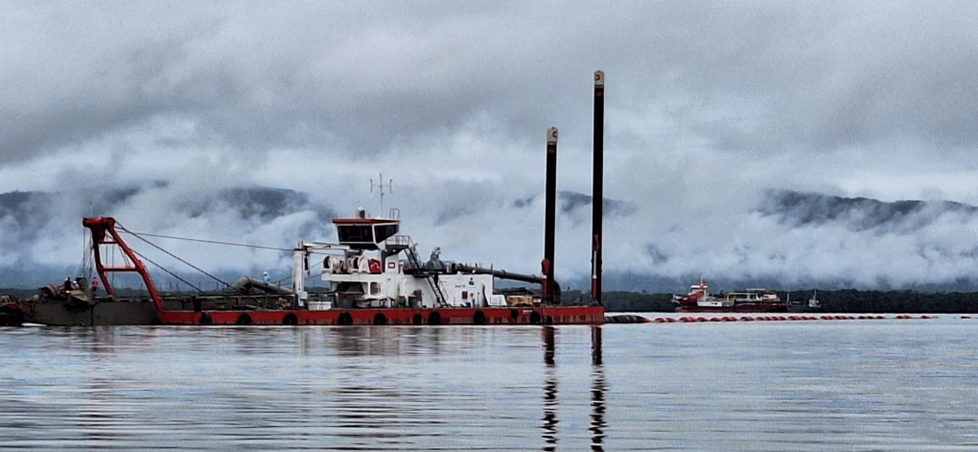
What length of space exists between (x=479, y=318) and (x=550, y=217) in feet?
62.8

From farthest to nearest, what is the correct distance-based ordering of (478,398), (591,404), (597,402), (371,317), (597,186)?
(597,186) < (371,317) < (478,398) < (597,402) < (591,404)

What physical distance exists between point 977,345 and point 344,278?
130 feet

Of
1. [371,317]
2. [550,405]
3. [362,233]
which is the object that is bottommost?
[550,405]

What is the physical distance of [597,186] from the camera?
381 feet

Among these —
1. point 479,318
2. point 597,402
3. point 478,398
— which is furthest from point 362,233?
point 597,402

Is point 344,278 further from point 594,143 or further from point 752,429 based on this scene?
point 752,429

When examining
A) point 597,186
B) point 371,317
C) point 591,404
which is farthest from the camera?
point 597,186

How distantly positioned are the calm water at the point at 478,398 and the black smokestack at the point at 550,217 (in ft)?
173

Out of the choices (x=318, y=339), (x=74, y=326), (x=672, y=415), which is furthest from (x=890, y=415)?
(x=74, y=326)

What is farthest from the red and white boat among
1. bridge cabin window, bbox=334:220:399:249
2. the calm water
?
the calm water

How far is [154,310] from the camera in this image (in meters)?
96.1

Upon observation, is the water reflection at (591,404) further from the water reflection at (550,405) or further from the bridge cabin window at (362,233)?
the bridge cabin window at (362,233)

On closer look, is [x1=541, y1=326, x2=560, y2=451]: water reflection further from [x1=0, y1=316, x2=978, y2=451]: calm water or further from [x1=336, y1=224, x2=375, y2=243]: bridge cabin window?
[x1=336, y1=224, x2=375, y2=243]: bridge cabin window

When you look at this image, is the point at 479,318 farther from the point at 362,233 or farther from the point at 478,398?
the point at 478,398
